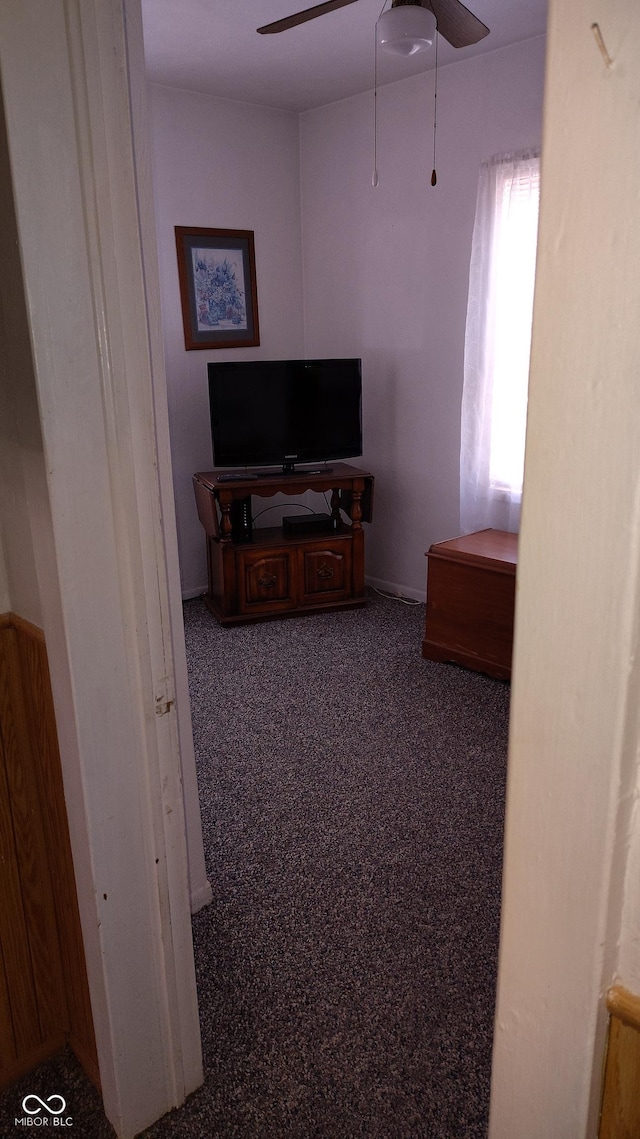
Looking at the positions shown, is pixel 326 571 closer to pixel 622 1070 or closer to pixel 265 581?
pixel 265 581

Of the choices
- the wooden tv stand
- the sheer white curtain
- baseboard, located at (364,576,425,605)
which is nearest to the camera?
the sheer white curtain

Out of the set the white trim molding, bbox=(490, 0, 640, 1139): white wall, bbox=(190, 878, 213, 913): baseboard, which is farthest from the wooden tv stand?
bbox=(490, 0, 640, 1139): white wall

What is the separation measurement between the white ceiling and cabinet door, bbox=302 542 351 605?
7.33 feet

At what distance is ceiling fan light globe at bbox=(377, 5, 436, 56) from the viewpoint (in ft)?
6.69

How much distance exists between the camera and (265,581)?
3941 mm

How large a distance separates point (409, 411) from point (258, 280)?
1154 millimetres

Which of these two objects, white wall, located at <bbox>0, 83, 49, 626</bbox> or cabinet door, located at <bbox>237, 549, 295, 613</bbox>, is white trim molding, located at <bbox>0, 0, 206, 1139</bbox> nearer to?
white wall, located at <bbox>0, 83, 49, 626</bbox>

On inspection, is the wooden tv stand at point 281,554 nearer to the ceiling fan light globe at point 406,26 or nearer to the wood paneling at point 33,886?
the ceiling fan light globe at point 406,26

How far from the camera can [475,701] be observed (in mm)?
3080

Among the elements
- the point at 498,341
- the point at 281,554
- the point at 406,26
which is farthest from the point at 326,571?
the point at 406,26

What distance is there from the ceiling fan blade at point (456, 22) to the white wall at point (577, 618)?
80.8 inches

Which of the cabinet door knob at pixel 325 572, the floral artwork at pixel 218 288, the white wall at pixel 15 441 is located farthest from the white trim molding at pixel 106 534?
the floral artwork at pixel 218 288

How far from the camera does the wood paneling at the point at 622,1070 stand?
1.98ft

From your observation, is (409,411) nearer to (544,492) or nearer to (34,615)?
(34,615)
